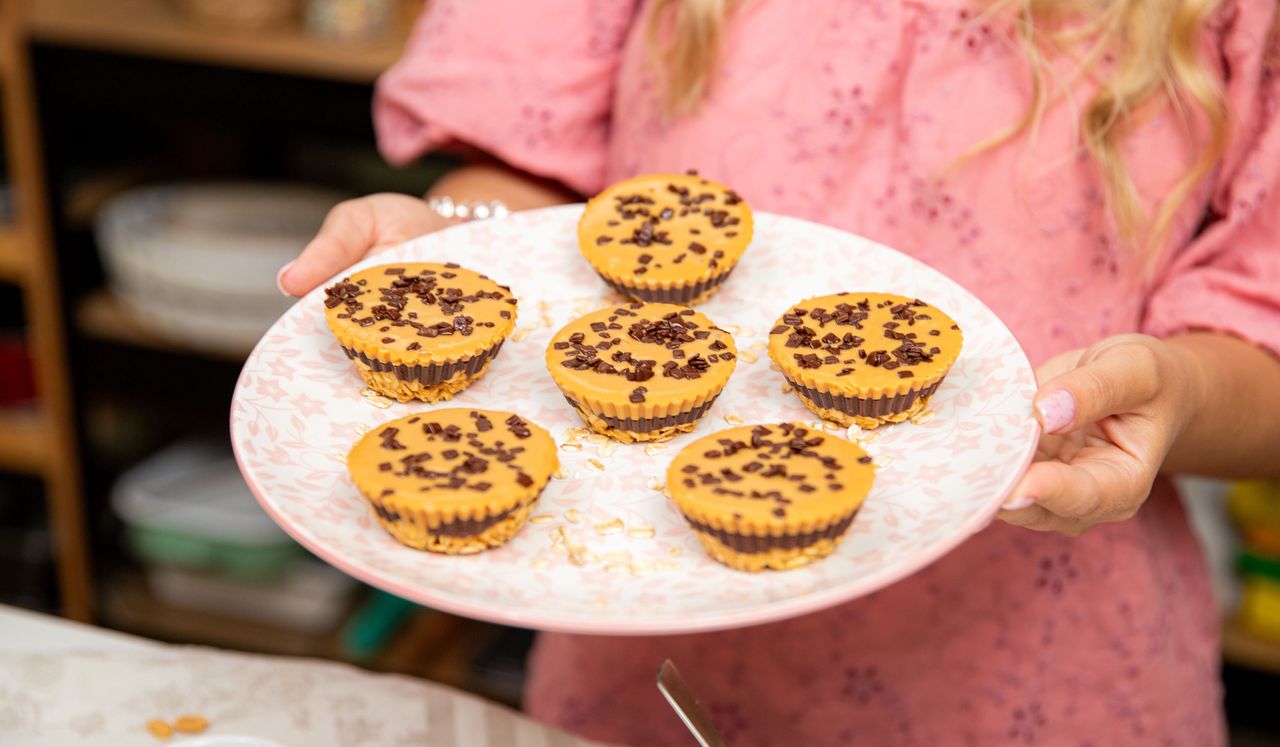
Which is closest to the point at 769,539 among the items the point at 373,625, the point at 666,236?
the point at 666,236

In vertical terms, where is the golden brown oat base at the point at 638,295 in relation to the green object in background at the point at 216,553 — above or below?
above

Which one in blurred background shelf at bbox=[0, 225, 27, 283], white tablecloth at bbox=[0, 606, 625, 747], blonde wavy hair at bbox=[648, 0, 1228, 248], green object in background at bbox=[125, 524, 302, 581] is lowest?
green object in background at bbox=[125, 524, 302, 581]

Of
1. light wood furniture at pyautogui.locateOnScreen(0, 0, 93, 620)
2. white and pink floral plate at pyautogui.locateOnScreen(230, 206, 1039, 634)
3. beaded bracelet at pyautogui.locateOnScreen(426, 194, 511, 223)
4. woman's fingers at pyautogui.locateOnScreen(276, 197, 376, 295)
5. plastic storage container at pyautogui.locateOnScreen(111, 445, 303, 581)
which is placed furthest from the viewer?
plastic storage container at pyautogui.locateOnScreen(111, 445, 303, 581)

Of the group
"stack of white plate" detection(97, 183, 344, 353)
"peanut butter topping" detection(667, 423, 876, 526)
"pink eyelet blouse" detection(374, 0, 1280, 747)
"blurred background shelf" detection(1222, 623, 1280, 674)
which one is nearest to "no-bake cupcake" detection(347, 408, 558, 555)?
"peanut butter topping" detection(667, 423, 876, 526)

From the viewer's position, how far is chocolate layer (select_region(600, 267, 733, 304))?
148 cm

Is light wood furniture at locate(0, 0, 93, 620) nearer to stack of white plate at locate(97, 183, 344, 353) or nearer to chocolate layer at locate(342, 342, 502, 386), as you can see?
stack of white plate at locate(97, 183, 344, 353)

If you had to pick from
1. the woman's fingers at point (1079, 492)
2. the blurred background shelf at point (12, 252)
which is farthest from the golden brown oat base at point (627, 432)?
the blurred background shelf at point (12, 252)

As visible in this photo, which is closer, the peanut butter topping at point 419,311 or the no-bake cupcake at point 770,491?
the no-bake cupcake at point 770,491

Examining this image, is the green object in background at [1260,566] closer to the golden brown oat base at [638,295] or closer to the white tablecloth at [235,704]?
the golden brown oat base at [638,295]

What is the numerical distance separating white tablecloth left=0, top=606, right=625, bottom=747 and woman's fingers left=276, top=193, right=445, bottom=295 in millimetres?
426

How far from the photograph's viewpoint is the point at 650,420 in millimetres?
1280

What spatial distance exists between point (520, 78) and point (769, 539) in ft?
2.95

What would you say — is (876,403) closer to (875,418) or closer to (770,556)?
(875,418)

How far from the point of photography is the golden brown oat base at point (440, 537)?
3.58 feet
